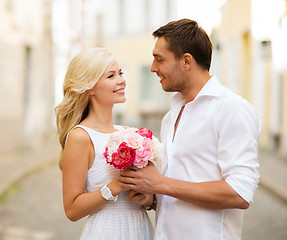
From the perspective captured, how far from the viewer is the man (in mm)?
2634

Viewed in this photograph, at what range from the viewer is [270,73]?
49.9 ft

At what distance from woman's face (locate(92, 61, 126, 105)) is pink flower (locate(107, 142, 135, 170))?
1.79ft

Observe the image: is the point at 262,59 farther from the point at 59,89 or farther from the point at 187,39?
the point at 187,39

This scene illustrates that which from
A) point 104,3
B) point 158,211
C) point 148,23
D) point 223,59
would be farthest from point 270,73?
point 104,3

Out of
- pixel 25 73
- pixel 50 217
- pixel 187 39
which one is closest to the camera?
pixel 187 39

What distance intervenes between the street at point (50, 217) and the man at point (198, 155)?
3.55 metres

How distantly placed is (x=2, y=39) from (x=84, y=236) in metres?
10.8

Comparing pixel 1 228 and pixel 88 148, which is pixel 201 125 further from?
pixel 1 228

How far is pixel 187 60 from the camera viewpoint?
9.46 feet

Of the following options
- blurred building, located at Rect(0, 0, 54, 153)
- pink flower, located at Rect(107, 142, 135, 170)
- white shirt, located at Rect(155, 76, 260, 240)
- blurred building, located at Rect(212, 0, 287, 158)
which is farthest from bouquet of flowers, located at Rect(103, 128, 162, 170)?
blurred building, located at Rect(212, 0, 287, 158)

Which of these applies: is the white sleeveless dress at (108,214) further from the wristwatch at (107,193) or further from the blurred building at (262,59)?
the blurred building at (262,59)

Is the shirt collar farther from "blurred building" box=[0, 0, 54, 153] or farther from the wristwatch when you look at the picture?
"blurred building" box=[0, 0, 54, 153]

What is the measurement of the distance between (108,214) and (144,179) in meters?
0.52

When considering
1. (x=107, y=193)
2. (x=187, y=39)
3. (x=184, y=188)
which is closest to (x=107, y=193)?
(x=107, y=193)
